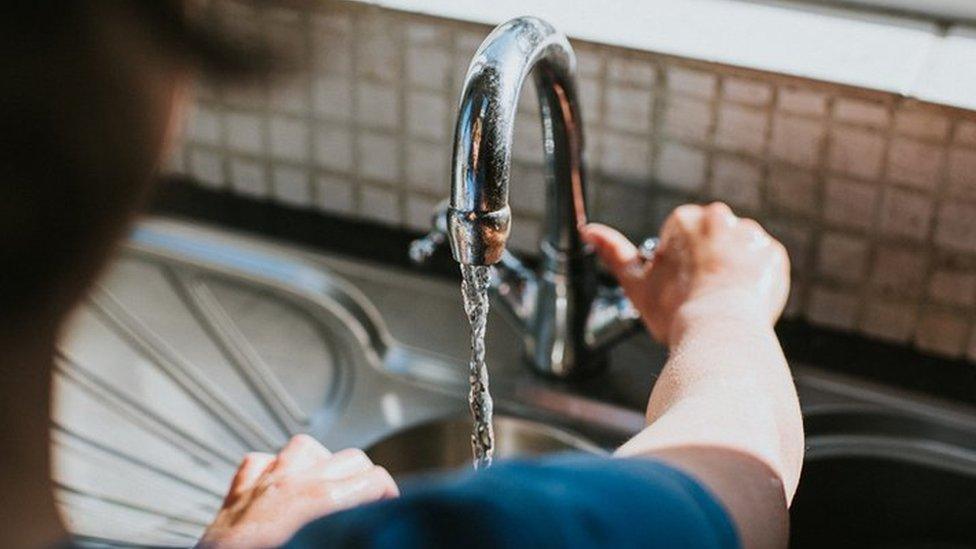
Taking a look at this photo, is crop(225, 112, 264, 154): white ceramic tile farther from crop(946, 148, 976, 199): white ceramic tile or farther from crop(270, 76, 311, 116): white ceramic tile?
crop(946, 148, 976, 199): white ceramic tile

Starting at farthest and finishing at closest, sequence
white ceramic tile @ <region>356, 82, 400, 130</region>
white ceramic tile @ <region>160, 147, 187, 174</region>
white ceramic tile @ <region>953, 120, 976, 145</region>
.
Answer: white ceramic tile @ <region>160, 147, 187, 174</region> < white ceramic tile @ <region>356, 82, 400, 130</region> < white ceramic tile @ <region>953, 120, 976, 145</region>

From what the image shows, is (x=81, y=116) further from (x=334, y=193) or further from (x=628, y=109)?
(x=334, y=193)

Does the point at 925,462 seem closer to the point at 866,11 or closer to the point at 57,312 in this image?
the point at 866,11

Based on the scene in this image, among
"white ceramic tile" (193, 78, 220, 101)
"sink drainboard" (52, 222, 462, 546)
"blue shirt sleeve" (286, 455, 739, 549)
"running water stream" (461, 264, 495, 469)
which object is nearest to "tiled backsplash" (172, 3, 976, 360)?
"sink drainboard" (52, 222, 462, 546)

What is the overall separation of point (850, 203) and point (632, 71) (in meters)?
0.19

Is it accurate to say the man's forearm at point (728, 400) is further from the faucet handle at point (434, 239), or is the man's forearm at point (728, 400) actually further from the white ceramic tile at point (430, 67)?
the white ceramic tile at point (430, 67)

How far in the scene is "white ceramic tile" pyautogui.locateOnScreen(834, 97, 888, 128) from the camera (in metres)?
0.98

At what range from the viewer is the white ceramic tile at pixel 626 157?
3.51 ft

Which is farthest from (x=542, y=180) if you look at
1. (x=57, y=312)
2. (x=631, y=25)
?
(x=57, y=312)

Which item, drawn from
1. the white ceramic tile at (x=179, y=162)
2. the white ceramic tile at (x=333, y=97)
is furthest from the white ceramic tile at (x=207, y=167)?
the white ceramic tile at (x=333, y=97)

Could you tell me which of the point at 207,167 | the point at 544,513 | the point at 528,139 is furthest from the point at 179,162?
the point at 544,513

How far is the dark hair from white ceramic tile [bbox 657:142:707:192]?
0.70 metres

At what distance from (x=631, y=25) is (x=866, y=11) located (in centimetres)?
19

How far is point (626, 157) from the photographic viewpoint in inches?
42.5
